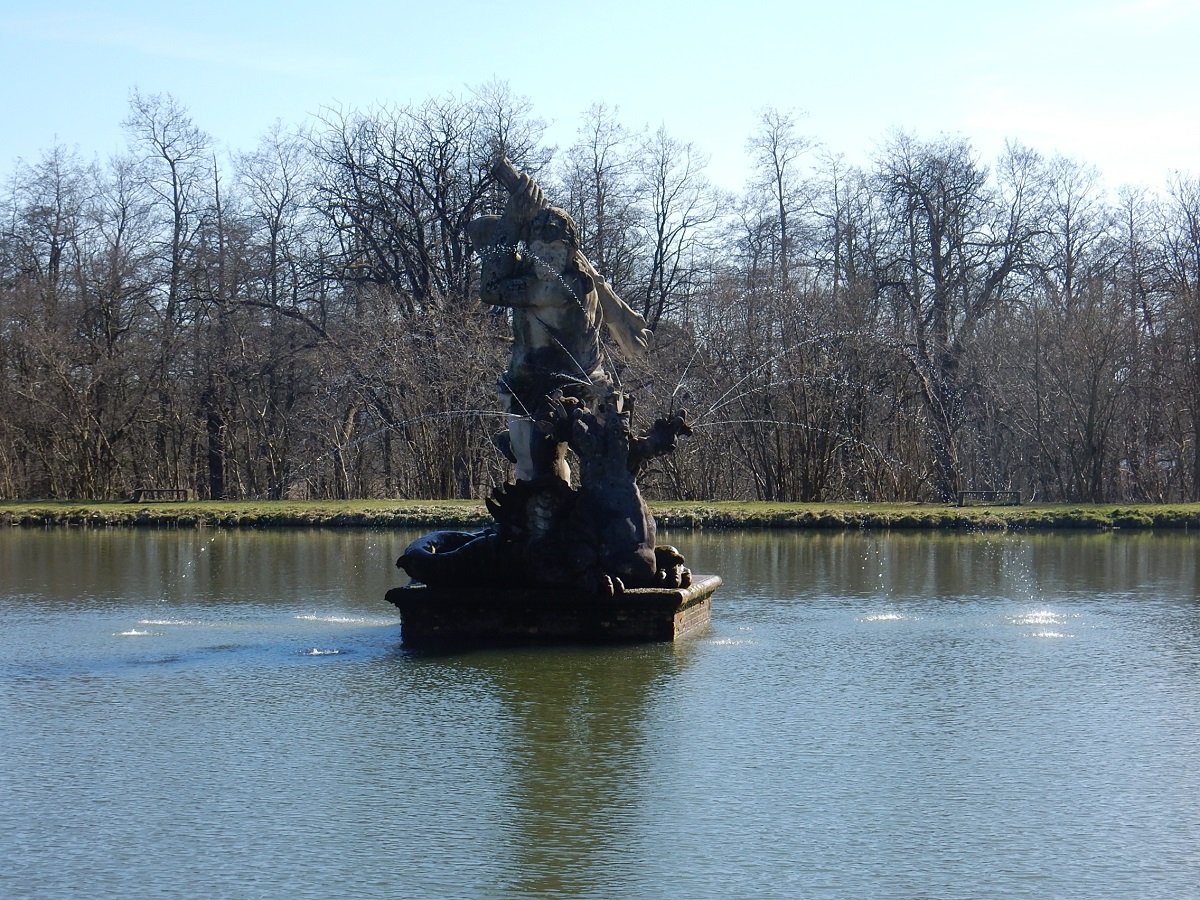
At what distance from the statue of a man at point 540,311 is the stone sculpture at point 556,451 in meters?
0.01

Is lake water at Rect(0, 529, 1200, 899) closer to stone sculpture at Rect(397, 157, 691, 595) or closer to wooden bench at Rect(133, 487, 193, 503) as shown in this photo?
stone sculpture at Rect(397, 157, 691, 595)

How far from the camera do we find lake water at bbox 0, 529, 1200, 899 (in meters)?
6.48

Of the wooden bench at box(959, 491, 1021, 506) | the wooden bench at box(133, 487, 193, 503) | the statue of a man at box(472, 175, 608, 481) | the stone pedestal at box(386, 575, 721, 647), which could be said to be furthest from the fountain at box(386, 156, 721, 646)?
the wooden bench at box(133, 487, 193, 503)

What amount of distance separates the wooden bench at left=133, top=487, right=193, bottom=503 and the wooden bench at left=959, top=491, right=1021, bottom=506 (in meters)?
20.0

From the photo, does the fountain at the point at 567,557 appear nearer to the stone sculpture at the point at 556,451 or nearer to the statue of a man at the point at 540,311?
the stone sculpture at the point at 556,451

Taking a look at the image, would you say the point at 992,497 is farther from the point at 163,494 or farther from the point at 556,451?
the point at 556,451

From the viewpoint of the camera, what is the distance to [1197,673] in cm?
1123

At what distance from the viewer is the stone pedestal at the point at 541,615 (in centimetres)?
1231

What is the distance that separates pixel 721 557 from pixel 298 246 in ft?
99.4

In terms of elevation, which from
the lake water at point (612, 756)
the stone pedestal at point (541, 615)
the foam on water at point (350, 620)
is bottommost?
the lake water at point (612, 756)

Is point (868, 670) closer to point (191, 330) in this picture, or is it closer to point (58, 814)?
point (58, 814)

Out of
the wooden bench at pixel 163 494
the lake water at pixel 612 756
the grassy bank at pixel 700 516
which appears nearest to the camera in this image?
the lake water at pixel 612 756

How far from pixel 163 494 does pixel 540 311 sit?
31.1 metres

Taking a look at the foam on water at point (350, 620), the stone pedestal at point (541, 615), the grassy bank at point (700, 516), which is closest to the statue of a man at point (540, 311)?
Answer: the stone pedestal at point (541, 615)
